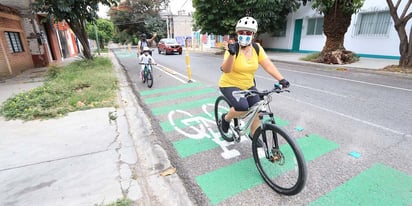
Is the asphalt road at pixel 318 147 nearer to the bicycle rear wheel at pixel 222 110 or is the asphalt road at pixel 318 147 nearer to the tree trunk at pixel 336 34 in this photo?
the bicycle rear wheel at pixel 222 110

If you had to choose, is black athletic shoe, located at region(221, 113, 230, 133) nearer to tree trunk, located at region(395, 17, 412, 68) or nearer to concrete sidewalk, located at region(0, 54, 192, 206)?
concrete sidewalk, located at region(0, 54, 192, 206)

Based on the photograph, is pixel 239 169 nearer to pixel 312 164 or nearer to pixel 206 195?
pixel 206 195

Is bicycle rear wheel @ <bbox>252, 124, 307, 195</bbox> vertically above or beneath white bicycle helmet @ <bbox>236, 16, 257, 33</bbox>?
beneath

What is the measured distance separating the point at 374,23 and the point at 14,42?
21.3 m

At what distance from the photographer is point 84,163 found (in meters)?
3.03

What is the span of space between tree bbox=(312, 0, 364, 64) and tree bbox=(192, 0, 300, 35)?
539 centimetres

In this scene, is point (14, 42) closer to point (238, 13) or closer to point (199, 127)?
point (199, 127)

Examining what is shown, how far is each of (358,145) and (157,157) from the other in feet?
10.6

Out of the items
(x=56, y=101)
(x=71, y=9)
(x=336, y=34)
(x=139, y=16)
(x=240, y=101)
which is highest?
(x=139, y=16)

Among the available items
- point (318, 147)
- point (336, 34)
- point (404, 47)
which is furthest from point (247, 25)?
point (336, 34)

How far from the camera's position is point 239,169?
9.71 ft

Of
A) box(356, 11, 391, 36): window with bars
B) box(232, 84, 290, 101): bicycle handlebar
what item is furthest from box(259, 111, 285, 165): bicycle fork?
box(356, 11, 391, 36): window with bars

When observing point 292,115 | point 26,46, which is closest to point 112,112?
point 292,115

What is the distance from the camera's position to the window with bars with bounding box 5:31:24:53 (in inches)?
459
